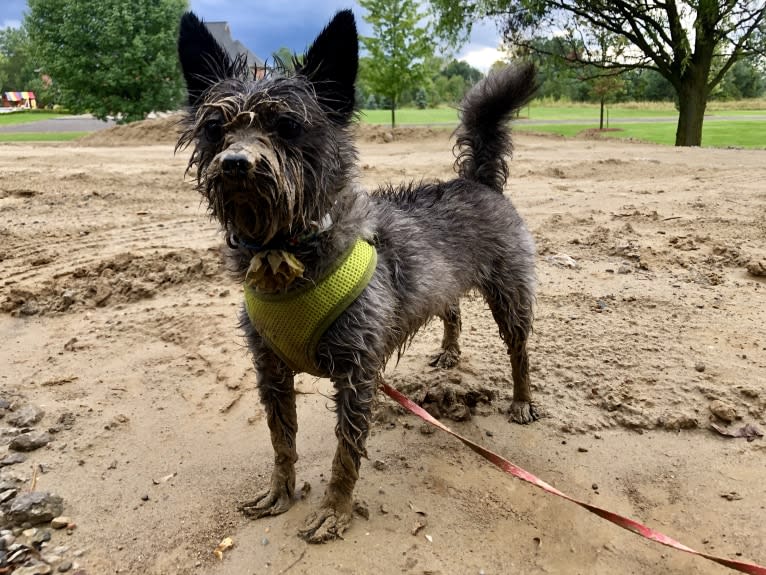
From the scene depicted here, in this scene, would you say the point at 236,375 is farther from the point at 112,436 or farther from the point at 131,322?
the point at 131,322

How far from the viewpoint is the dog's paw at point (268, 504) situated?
11.2 ft

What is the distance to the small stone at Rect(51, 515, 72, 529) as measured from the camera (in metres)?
3.25

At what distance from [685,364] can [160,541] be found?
13.1 feet

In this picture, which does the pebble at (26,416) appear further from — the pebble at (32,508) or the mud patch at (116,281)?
the mud patch at (116,281)

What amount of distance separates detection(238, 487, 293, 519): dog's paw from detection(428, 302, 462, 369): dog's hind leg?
1.98m

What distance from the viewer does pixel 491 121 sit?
4.66 m

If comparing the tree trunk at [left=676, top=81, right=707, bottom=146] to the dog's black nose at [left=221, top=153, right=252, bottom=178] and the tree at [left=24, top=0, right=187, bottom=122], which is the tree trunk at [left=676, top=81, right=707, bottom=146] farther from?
the tree at [left=24, top=0, right=187, bottom=122]

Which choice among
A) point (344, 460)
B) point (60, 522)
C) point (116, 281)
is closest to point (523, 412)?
point (344, 460)

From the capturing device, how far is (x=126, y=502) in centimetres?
349

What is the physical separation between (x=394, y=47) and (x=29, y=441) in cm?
2591

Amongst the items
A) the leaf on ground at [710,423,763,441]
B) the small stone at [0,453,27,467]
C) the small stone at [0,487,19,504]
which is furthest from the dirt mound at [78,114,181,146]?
the leaf on ground at [710,423,763,441]

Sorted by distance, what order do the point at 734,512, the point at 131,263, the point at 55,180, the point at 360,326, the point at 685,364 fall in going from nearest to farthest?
the point at 360,326, the point at 734,512, the point at 685,364, the point at 131,263, the point at 55,180

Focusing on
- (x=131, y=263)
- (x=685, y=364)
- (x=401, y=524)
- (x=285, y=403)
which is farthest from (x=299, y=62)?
(x=131, y=263)

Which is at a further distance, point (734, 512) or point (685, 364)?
point (685, 364)
